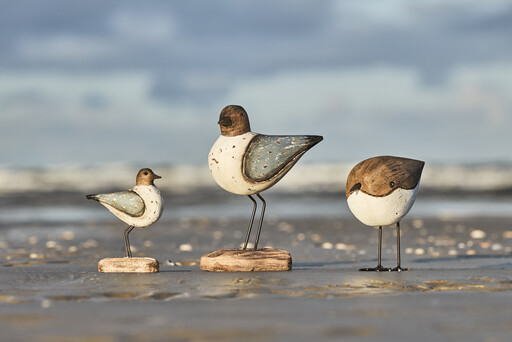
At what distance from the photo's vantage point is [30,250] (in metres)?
10.3

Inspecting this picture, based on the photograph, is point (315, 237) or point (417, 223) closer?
point (315, 237)

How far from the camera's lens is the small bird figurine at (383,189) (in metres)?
7.31

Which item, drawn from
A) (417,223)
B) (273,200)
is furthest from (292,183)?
(417,223)

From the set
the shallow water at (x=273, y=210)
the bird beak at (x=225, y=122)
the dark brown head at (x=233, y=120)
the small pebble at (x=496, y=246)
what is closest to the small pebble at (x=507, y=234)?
the small pebble at (x=496, y=246)

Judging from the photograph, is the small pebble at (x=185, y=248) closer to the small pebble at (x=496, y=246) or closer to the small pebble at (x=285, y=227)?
the small pebble at (x=285, y=227)

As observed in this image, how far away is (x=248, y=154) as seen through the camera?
7410mm

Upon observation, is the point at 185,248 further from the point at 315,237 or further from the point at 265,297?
the point at 265,297

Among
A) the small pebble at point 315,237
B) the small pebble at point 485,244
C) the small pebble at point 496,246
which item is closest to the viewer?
the small pebble at point 496,246

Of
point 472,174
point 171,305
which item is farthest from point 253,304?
point 472,174

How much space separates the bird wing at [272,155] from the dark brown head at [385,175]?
53 cm

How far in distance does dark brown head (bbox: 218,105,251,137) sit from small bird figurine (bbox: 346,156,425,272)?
118cm

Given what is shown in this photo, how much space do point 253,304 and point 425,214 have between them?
13377mm

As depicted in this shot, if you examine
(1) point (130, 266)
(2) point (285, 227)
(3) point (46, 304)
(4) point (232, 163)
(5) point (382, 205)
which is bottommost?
(3) point (46, 304)

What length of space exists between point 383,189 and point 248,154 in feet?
4.28
